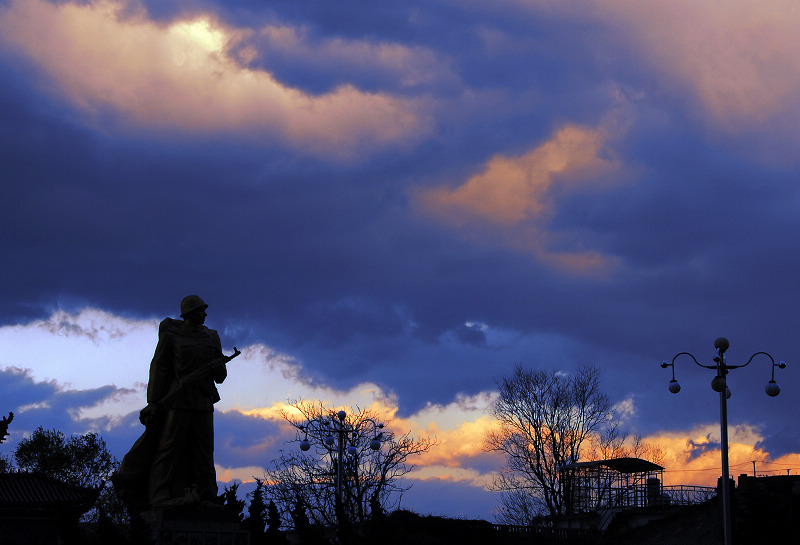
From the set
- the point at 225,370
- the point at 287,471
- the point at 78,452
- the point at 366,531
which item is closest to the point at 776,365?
the point at 366,531

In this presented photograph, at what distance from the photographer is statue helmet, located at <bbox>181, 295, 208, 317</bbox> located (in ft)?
52.6

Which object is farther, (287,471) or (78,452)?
(78,452)

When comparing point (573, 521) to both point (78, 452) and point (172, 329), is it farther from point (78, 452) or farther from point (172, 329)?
point (172, 329)

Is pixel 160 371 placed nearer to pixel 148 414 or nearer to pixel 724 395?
pixel 148 414

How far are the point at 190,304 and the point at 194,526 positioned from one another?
355cm

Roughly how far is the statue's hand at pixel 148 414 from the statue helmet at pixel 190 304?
61.9 inches

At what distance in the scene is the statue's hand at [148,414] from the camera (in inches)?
619

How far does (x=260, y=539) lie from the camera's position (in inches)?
703

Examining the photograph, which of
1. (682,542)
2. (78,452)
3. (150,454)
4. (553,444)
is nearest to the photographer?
(150,454)

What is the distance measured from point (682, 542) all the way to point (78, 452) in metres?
35.4

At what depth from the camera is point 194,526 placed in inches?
584

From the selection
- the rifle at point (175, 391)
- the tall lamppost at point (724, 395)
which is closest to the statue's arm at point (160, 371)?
the rifle at point (175, 391)

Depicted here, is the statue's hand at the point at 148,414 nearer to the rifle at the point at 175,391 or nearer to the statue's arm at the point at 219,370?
the rifle at the point at 175,391

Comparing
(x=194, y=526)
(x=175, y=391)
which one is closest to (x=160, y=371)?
(x=175, y=391)
